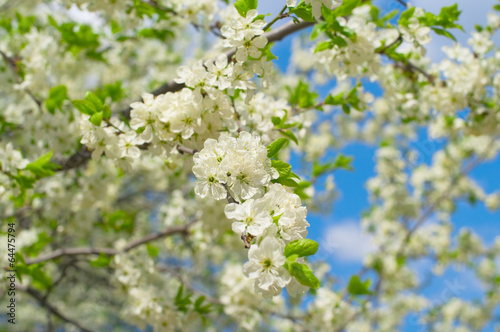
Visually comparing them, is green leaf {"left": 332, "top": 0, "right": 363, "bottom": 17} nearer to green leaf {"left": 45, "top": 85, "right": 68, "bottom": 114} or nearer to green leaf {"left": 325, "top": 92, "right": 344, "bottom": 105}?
green leaf {"left": 325, "top": 92, "right": 344, "bottom": 105}

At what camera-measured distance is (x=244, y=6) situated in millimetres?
1730

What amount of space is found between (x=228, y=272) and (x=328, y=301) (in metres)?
1.16

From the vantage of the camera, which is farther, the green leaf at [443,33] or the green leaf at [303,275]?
the green leaf at [443,33]

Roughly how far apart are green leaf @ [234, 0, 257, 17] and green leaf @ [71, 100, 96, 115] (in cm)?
97

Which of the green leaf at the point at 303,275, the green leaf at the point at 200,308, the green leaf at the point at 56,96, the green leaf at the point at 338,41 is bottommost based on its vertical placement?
the green leaf at the point at 303,275

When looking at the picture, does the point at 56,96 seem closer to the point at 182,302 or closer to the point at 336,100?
the point at 182,302

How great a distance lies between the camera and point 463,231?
823 cm

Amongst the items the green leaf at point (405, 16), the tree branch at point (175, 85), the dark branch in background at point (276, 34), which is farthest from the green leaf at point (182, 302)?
the green leaf at point (405, 16)

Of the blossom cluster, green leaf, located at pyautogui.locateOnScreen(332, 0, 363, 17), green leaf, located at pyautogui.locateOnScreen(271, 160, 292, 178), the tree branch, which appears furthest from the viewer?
the tree branch

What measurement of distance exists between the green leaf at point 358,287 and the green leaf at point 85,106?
2277 millimetres

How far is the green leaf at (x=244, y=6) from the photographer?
1.72 metres

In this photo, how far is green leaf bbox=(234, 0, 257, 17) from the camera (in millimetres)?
1718

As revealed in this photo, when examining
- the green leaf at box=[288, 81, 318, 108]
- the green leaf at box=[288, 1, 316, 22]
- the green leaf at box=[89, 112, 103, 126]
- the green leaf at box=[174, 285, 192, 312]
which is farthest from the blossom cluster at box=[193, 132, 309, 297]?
the green leaf at box=[174, 285, 192, 312]

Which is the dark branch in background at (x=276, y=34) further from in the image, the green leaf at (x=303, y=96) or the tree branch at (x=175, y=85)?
the green leaf at (x=303, y=96)
